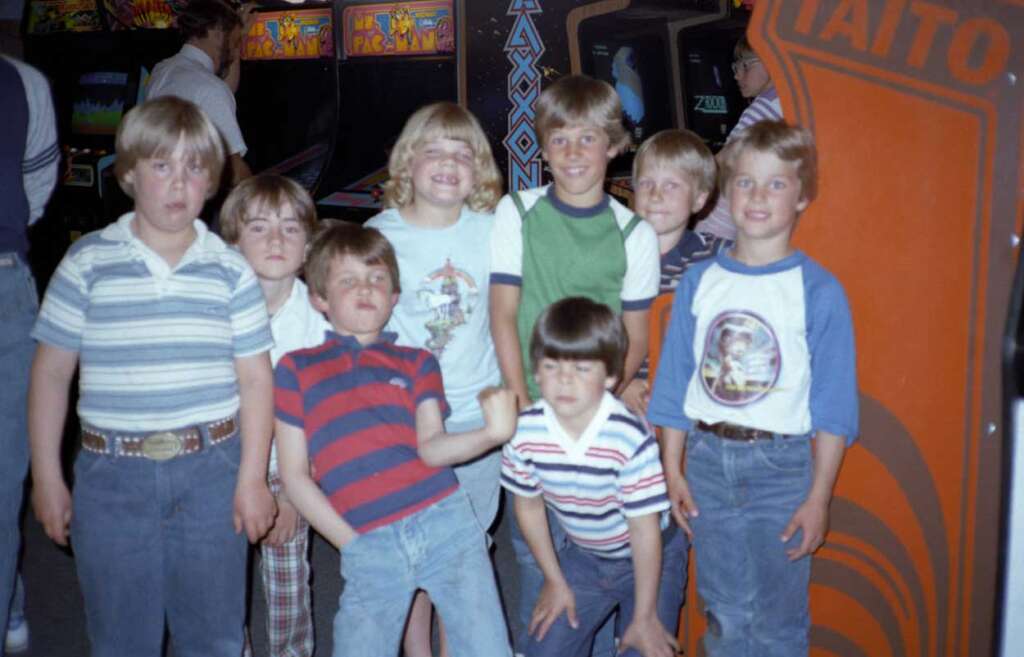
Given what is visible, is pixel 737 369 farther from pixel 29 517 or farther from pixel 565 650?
pixel 29 517

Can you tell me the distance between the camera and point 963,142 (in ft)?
6.18

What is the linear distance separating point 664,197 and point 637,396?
57 centimetres

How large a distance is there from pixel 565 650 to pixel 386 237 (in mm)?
1069

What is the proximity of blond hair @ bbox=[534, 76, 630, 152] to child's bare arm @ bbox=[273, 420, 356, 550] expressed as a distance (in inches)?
37.6

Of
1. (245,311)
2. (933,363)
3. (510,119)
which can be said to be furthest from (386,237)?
(510,119)

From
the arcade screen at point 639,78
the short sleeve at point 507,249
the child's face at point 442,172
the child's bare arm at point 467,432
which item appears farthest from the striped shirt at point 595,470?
the arcade screen at point 639,78

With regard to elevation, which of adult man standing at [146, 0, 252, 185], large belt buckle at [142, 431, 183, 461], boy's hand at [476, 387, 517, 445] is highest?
adult man standing at [146, 0, 252, 185]

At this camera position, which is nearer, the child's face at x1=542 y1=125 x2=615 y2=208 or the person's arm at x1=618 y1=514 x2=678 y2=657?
the person's arm at x1=618 y1=514 x2=678 y2=657

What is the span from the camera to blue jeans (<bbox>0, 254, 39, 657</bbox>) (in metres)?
2.28

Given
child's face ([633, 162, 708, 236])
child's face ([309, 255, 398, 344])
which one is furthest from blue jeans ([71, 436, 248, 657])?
child's face ([633, 162, 708, 236])

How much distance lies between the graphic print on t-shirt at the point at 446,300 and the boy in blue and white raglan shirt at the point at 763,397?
511mm

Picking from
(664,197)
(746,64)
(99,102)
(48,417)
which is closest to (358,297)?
(48,417)

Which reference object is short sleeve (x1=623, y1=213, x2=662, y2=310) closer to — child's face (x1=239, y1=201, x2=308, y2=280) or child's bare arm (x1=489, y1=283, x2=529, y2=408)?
child's bare arm (x1=489, y1=283, x2=529, y2=408)

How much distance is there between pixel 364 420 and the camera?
1954mm
